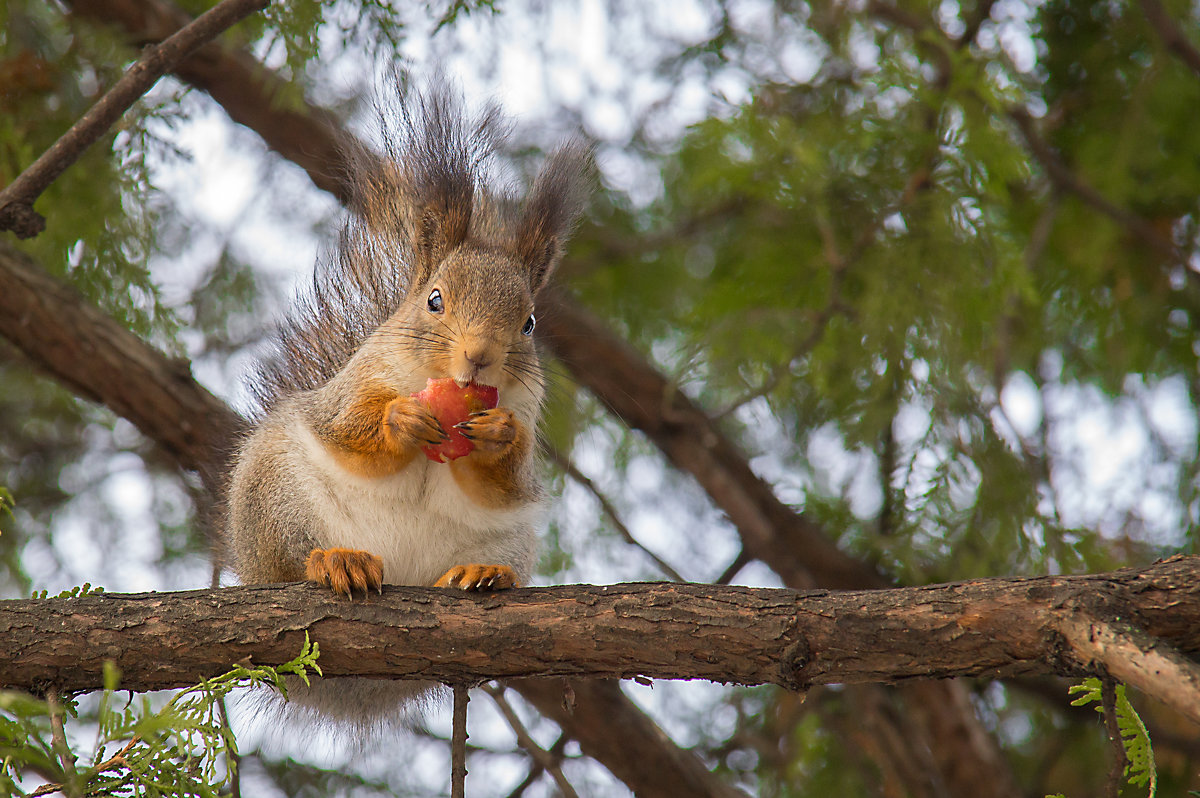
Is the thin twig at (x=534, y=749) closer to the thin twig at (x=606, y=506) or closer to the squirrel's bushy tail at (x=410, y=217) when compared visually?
the thin twig at (x=606, y=506)

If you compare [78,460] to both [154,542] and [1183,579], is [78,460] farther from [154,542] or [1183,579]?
[1183,579]

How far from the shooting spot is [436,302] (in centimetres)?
232

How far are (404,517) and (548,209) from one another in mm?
862

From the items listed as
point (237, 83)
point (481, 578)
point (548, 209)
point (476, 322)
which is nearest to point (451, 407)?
point (476, 322)

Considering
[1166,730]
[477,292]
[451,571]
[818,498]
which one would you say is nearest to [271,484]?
[451,571]

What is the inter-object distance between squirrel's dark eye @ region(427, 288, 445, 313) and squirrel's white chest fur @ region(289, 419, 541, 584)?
13.0 inches

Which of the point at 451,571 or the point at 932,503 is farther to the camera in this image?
the point at 932,503

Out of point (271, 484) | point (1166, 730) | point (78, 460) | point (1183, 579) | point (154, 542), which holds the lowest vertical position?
point (1183, 579)

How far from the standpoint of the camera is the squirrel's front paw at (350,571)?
1917 millimetres

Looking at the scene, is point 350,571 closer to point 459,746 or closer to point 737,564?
point 459,746

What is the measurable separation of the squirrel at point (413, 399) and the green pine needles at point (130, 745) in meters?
0.36

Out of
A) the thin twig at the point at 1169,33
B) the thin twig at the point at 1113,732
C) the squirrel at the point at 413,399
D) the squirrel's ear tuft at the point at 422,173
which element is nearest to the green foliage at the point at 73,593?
the squirrel at the point at 413,399

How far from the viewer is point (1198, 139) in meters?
3.37

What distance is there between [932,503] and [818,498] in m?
0.56
